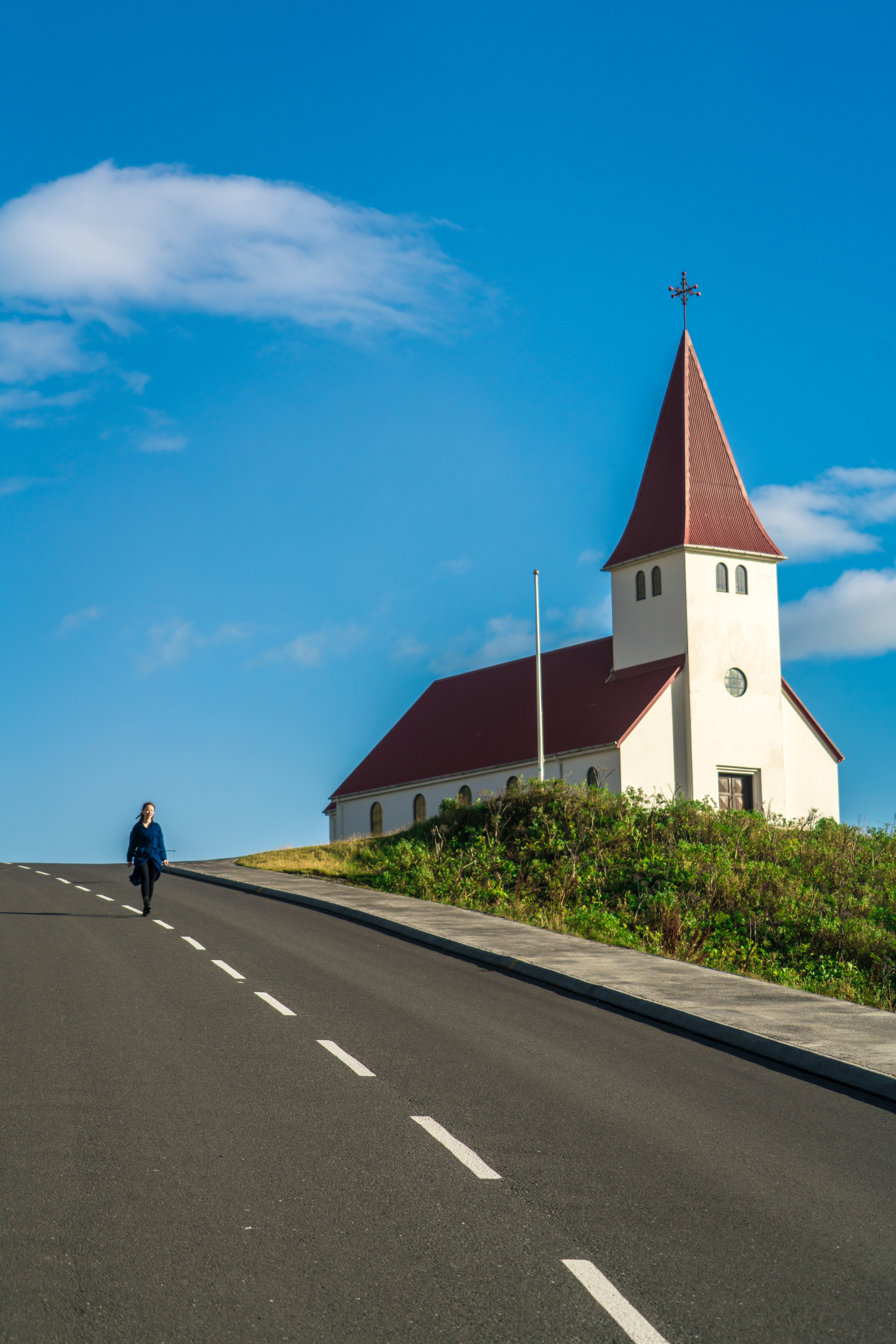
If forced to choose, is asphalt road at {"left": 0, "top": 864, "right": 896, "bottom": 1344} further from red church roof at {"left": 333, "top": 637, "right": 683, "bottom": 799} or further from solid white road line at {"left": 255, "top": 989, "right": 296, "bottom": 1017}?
red church roof at {"left": 333, "top": 637, "right": 683, "bottom": 799}

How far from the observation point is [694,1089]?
29.7ft

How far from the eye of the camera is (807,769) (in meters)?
50.8

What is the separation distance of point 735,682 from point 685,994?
3751 cm

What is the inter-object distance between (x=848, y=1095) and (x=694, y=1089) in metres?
1.19

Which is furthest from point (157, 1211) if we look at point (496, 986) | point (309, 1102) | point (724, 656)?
point (724, 656)

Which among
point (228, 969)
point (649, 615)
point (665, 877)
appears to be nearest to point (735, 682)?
point (649, 615)

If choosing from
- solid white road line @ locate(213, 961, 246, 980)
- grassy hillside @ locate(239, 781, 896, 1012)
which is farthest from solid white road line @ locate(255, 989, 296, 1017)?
grassy hillside @ locate(239, 781, 896, 1012)

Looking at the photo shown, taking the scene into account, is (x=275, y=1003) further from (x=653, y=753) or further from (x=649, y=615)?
(x=649, y=615)

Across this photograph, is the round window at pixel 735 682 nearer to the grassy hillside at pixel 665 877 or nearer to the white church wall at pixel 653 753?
the white church wall at pixel 653 753

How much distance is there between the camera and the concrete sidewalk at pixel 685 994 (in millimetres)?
10305

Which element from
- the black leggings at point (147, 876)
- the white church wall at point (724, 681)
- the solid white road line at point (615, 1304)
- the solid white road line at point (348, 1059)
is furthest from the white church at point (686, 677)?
the solid white road line at point (615, 1304)

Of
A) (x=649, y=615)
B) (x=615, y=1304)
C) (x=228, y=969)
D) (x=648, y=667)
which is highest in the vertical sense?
(x=649, y=615)

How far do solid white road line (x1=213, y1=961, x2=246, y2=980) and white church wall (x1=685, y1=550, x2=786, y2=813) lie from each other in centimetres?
3529

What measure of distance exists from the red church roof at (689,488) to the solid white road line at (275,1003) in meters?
39.3
